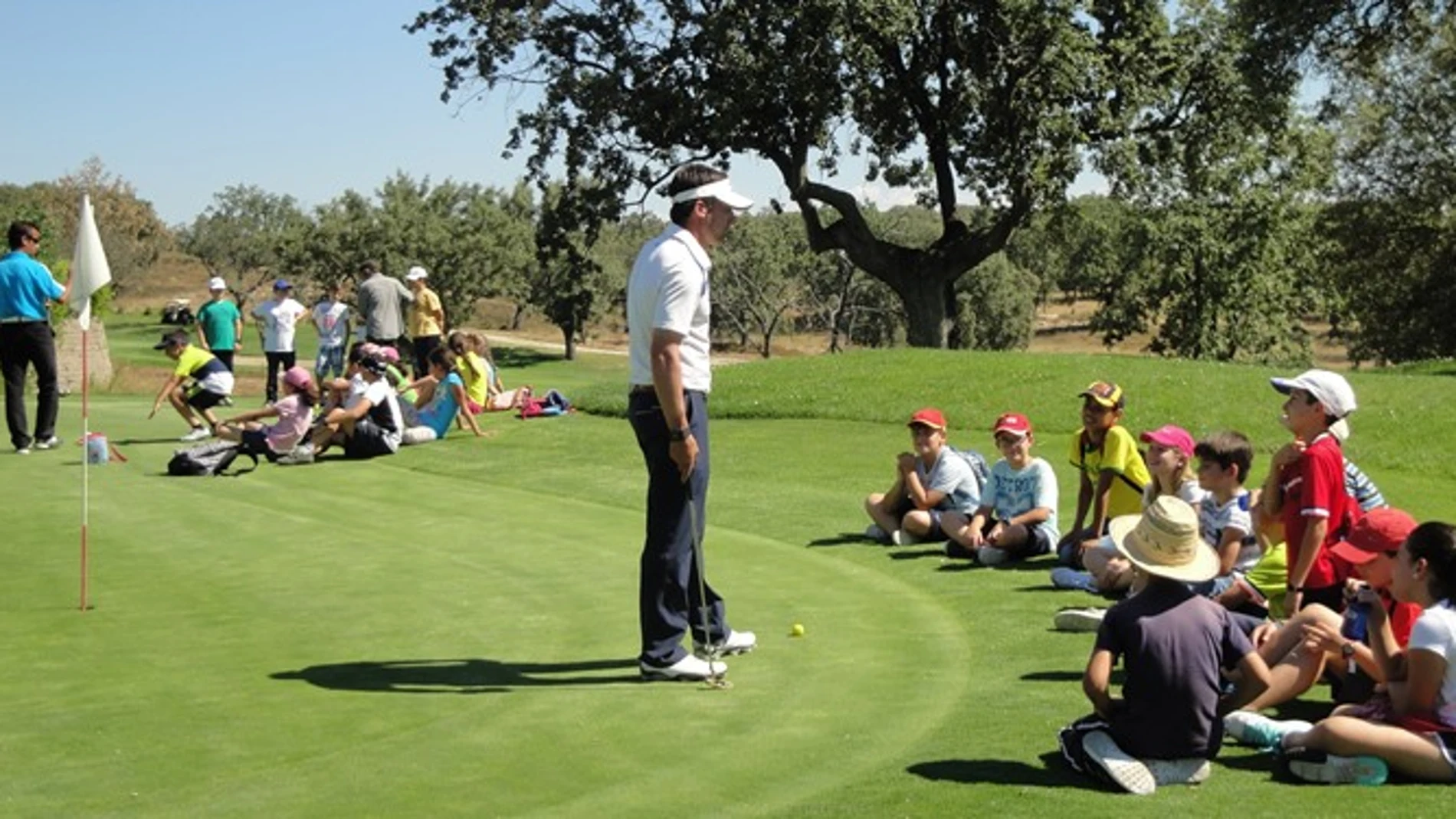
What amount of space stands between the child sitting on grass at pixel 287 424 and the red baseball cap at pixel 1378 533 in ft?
43.4

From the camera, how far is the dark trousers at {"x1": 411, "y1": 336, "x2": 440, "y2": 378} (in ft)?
83.1

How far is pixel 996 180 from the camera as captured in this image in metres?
39.2

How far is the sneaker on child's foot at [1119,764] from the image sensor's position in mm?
6363

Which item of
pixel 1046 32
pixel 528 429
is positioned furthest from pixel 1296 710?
pixel 1046 32

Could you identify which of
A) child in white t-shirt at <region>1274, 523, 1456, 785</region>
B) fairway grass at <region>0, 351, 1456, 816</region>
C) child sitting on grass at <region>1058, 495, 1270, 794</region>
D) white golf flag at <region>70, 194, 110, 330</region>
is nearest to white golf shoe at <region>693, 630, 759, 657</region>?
fairway grass at <region>0, 351, 1456, 816</region>

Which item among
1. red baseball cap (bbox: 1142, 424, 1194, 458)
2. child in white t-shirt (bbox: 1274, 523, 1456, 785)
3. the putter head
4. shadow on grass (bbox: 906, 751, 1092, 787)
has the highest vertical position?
red baseball cap (bbox: 1142, 424, 1194, 458)

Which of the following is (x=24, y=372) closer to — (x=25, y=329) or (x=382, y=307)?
(x=25, y=329)

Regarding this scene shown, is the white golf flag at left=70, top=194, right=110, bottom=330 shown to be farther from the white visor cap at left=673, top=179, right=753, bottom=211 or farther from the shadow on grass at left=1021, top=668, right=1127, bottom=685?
the shadow on grass at left=1021, top=668, right=1127, bottom=685

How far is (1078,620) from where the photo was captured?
9.61 meters

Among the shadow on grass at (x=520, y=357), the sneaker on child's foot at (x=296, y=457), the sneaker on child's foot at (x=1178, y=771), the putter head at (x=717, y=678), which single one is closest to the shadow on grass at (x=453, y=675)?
the putter head at (x=717, y=678)

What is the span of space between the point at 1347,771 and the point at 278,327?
21318mm

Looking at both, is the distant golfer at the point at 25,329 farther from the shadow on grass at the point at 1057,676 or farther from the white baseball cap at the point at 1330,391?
the white baseball cap at the point at 1330,391

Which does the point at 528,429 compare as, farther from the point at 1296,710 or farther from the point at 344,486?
the point at 1296,710

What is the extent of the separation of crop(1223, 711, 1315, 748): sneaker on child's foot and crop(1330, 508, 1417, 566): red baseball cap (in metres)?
0.99
